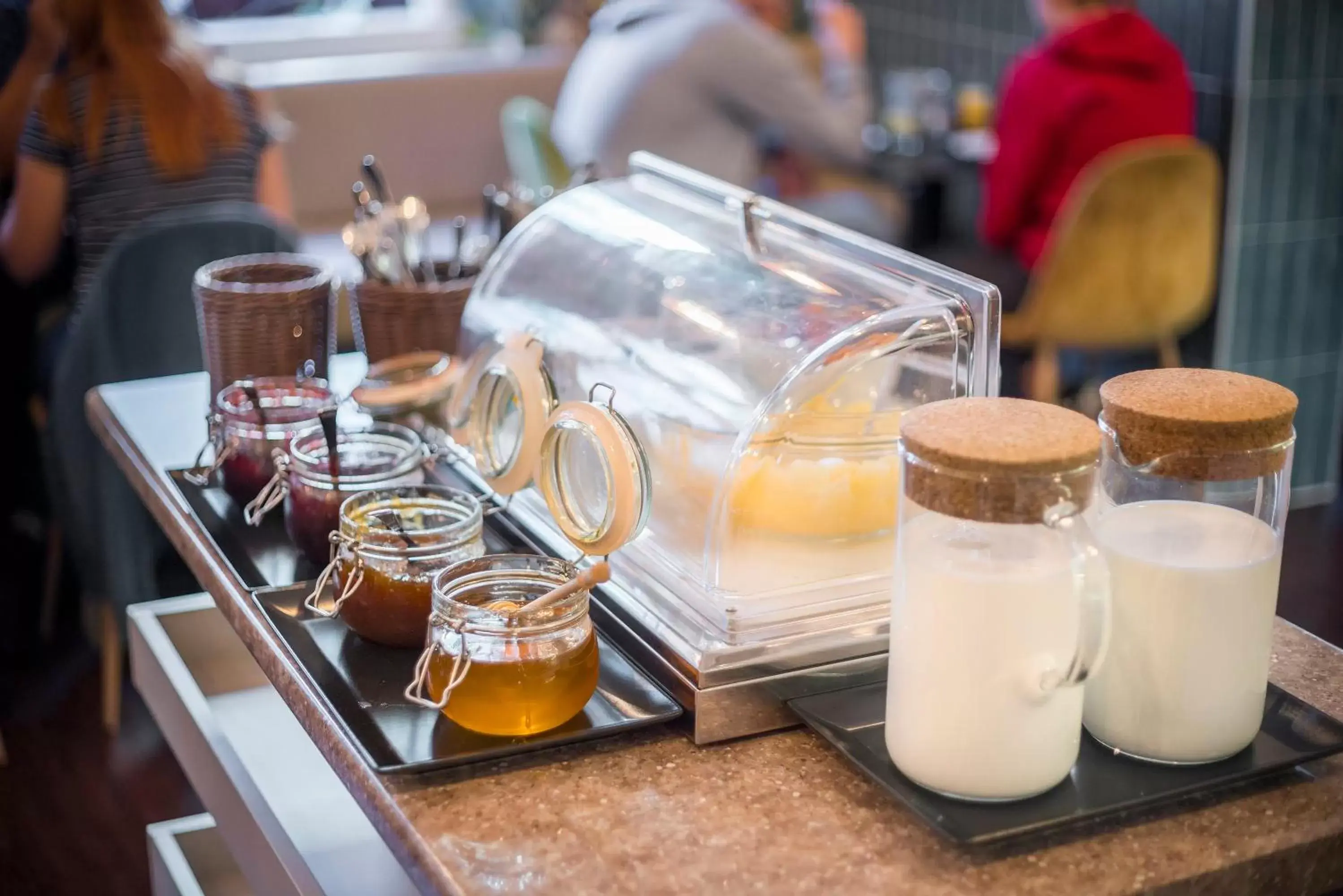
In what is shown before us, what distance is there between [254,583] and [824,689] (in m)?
0.44

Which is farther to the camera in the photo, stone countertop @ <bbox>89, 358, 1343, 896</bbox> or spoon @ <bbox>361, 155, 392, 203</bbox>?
spoon @ <bbox>361, 155, 392, 203</bbox>

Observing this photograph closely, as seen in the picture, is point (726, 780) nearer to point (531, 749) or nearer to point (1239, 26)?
point (531, 749)

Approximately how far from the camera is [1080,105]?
307 cm

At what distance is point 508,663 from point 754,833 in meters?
0.17

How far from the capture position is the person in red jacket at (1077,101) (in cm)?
305

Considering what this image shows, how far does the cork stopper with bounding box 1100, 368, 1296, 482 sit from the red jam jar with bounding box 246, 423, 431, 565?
55cm

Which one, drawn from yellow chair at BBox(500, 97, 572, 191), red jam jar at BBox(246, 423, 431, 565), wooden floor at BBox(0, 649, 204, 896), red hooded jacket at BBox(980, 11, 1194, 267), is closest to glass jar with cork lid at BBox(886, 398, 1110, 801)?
red jam jar at BBox(246, 423, 431, 565)

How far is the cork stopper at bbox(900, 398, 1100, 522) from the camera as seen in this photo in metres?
0.76

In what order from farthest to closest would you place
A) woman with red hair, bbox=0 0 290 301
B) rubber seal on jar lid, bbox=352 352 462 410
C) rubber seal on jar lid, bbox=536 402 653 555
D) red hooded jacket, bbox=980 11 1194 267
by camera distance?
red hooded jacket, bbox=980 11 1194 267 < woman with red hair, bbox=0 0 290 301 < rubber seal on jar lid, bbox=352 352 462 410 < rubber seal on jar lid, bbox=536 402 653 555

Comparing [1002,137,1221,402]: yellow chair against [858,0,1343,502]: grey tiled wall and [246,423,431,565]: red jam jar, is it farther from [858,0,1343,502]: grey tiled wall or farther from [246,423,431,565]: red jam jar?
[246,423,431,565]: red jam jar

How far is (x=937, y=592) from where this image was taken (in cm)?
79

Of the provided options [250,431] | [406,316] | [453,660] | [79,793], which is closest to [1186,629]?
[453,660]

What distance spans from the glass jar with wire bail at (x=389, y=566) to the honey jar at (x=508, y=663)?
0.19ft

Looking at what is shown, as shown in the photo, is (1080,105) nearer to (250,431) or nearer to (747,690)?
(250,431)
